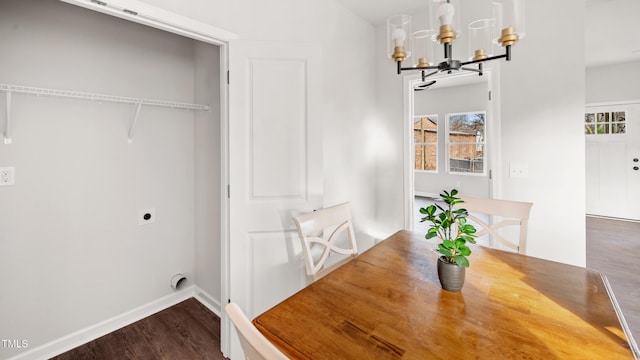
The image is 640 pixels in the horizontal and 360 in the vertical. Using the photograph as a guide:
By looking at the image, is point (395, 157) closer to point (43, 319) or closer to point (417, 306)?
point (417, 306)

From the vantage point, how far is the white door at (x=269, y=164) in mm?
1854

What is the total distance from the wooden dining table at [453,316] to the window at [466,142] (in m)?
5.80

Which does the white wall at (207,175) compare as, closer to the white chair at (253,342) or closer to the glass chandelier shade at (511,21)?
the white chair at (253,342)

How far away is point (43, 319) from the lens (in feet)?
6.16

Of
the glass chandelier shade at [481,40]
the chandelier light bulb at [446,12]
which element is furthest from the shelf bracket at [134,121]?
the glass chandelier shade at [481,40]

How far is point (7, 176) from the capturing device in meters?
1.74

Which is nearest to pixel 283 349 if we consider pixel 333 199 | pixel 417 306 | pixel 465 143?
pixel 417 306

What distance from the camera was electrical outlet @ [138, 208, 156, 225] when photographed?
2.34 meters

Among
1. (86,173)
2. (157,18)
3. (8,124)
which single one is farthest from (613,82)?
(8,124)

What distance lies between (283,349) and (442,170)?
23.4 ft

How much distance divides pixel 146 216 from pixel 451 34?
2595 millimetres

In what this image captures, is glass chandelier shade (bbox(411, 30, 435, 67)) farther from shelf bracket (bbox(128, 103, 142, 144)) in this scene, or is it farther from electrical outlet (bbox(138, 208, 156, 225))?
electrical outlet (bbox(138, 208, 156, 225))

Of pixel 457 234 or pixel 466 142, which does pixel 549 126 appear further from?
pixel 466 142

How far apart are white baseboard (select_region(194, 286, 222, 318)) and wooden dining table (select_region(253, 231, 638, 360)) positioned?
5.44 feet
